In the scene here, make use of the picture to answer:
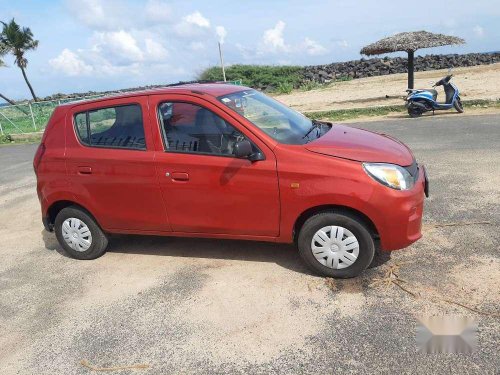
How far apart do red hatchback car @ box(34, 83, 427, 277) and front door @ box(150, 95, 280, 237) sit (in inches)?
0.4

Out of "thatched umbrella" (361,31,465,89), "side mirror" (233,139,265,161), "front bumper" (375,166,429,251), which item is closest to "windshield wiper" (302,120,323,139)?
"side mirror" (233,139,265,161)

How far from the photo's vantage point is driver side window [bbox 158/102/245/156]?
13.6 feet

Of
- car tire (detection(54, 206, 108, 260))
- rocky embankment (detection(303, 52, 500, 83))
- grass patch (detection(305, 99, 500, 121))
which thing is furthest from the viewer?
rocky embankment (detection(303, 52, 500, 83))

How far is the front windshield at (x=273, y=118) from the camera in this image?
425cm

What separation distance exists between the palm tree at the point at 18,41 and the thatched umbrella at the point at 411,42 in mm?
28922

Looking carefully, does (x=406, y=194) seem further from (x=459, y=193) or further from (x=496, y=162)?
(x=496, y=162)

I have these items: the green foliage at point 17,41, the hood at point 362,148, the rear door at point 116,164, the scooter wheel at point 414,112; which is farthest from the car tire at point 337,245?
the green foliage at point 17,41

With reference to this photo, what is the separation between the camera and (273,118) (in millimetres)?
4578

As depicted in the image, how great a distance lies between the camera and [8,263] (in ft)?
17.6

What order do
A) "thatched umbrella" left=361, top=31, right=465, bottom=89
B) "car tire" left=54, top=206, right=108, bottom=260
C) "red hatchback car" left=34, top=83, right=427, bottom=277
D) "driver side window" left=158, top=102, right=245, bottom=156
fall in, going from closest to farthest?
"red hatchback car" left=34, top=83, right=427, bottom=277 → "driver side window" left=158, top=102, right=245, bottom=156 → "car tire" left=54, top=206, right=108, bottom=260 → "thatched umbrella" left=361, top=31, right=465, bottom=89

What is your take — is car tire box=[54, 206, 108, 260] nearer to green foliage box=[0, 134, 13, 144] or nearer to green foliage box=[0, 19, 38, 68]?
green foliage box=[0, 134, 13, 144]

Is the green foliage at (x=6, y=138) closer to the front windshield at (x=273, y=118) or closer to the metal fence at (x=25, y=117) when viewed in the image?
the metal fence at (x=25, y=117)

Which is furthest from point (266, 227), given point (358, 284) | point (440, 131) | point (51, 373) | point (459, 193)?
point (440, 131)

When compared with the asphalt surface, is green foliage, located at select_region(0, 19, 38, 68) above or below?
above
